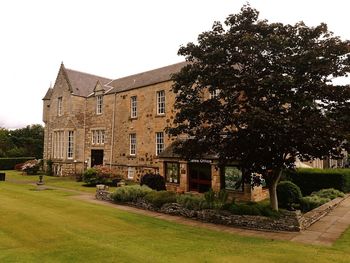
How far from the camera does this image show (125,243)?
9.95 m

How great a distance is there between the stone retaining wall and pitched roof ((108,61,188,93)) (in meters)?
14.6

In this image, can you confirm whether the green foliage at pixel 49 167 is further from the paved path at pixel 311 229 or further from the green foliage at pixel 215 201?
the green foliage at pixel 215 201

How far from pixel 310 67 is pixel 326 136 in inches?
111

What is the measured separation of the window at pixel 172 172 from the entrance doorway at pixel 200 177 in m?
1.21

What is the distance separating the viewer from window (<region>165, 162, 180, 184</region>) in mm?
23906

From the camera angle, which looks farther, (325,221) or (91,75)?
(91,75)

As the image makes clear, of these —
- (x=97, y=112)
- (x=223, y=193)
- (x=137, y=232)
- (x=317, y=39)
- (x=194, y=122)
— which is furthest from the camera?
(x=97, y=112)

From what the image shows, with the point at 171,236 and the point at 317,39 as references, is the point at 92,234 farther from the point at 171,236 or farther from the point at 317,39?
the point at 317,39

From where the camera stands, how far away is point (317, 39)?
12.5 metres

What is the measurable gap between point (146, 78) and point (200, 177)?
534 inches

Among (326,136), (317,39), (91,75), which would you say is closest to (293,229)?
(326,136)

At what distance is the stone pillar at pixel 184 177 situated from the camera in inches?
909

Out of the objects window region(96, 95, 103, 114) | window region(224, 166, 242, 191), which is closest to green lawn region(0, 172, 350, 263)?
window region(224, 166, 242, 191)

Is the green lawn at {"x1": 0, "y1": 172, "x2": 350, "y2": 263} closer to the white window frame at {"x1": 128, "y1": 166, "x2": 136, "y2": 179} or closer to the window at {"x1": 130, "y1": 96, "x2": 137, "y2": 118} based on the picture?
the white window frame at {"x1": 128, "y1": 166, "x2": 136, "y2": 179}
